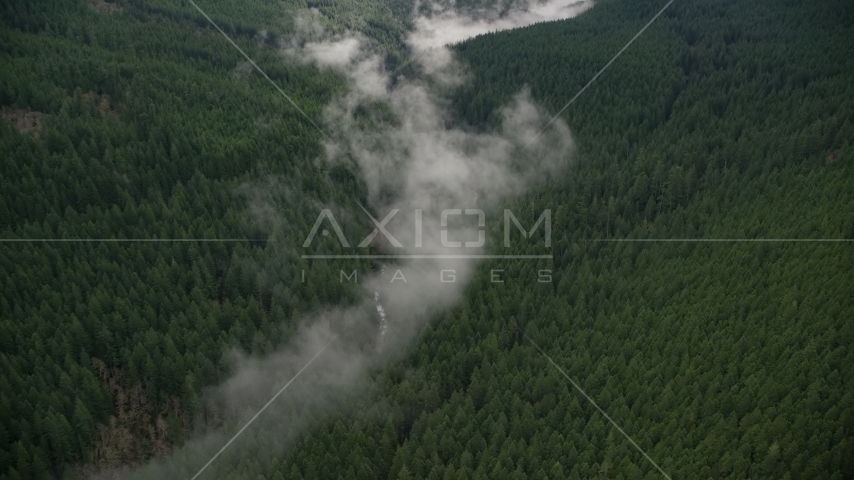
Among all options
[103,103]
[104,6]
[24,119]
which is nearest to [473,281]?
[103,103]

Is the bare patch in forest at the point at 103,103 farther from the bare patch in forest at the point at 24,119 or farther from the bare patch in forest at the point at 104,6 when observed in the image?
the bare patch in forest at the point at 104,6

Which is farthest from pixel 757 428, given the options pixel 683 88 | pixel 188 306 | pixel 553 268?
pixel 683 88

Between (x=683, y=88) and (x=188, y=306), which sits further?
(x=683, y=88)

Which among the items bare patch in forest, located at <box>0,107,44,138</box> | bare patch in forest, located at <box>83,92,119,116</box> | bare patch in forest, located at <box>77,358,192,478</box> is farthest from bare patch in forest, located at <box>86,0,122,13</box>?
bare patch in forest, located at <box>77,358,192,478</box>

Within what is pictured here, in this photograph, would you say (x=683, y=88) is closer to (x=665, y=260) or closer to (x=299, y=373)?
(x=665, y=260)

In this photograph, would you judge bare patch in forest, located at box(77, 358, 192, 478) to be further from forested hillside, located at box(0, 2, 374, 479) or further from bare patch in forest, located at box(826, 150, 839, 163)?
bare patch in forest, located at box(826, 150, 839, 163)

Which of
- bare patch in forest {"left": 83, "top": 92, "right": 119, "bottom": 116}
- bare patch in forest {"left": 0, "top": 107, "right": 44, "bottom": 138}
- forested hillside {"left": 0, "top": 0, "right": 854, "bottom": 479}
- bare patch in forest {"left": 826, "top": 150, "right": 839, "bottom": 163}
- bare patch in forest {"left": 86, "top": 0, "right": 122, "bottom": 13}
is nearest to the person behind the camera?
forested hillside {"left": 0, "top": 0, "right": 854, "bottom": 479}
